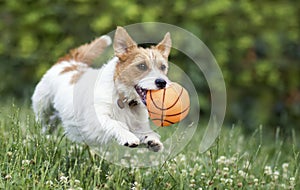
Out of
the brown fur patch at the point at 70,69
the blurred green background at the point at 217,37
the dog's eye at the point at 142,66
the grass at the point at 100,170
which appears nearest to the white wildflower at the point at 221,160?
the grass at the point at 100,170

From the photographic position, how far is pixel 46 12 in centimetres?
676

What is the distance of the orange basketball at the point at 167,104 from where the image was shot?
3207mm

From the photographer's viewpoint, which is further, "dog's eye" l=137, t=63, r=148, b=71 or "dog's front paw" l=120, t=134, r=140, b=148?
"dog's eye" l=137, t=63, r=148, b=71

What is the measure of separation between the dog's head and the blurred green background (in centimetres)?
306

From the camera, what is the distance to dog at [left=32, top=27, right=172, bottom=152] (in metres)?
3.37

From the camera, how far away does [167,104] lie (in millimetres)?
3205

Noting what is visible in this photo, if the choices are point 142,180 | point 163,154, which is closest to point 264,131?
point 163,154

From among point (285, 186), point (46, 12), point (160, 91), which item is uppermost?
point (46, 12)

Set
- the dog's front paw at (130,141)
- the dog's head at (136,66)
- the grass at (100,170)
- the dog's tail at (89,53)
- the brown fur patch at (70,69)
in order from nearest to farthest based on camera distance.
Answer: the grass at (100,170), the dog's front paw at (130,141), the dog's head at (136,66), the brown fur patch at (70,69), the dog's tail at (89,53)

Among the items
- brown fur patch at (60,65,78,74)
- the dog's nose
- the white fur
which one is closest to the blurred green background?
brown fur patch at (60,65,78,74)

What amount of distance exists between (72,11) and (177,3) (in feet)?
3.88

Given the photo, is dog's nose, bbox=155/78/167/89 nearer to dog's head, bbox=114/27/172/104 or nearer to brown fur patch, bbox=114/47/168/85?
dog's head, bbox=114/27/172/104

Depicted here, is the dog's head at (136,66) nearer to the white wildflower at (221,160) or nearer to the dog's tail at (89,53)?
the white wildflower at (221,160)

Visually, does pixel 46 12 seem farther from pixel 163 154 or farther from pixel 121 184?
pixel 121 184
